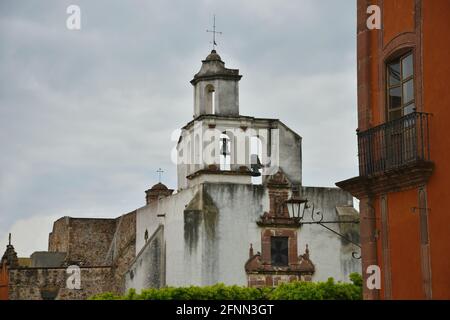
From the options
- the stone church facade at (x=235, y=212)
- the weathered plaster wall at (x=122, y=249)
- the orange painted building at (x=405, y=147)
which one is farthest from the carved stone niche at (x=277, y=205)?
the orange painted building at (x=405, y=147)

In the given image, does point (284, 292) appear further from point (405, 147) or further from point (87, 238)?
point (87, 238)

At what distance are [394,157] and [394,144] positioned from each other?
0.20 m

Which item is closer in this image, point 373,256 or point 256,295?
point 373,256

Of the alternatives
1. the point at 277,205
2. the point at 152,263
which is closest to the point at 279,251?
the point at 277,205

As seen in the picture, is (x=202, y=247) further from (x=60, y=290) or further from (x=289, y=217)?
(x=60, y=290)

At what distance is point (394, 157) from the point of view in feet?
45.5

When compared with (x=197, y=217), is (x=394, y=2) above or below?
above

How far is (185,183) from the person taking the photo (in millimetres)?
33219

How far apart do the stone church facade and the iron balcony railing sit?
52.5ft

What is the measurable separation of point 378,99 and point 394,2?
1.57m
